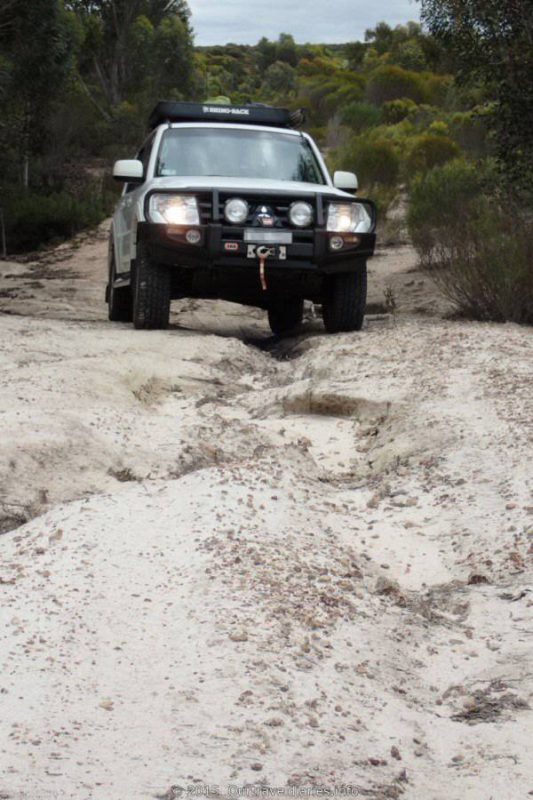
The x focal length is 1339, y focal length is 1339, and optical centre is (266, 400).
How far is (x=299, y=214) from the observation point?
8961 mm

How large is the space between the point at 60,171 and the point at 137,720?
30018 mm

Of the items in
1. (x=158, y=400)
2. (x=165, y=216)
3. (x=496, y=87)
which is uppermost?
(x=496, y=87)

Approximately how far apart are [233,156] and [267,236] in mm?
1019

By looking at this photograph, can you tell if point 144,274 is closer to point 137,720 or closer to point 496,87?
point 496,87

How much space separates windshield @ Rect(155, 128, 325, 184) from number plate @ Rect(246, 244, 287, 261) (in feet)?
2.63

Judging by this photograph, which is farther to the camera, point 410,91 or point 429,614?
point 410,91

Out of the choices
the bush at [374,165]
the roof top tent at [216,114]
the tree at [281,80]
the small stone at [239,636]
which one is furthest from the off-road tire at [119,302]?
the tree at [281,80]

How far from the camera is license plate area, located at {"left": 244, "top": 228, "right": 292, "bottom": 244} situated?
884cm

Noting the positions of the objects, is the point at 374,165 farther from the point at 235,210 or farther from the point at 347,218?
the point at 235,210

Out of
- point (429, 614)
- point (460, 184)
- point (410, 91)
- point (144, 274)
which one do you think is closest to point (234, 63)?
point (410, 91)

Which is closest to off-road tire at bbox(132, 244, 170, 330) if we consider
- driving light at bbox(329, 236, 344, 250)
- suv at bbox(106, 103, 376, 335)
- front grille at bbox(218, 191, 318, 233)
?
suv at bbox(106, 103, 376, 335)

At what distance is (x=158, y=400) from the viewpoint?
23.1 feet

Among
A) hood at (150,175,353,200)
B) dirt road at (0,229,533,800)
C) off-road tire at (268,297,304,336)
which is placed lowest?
off-road tire at (268,297,304,336)

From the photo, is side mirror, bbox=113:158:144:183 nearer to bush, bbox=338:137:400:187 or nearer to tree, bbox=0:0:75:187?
tree, bbox=0:0:75:187
